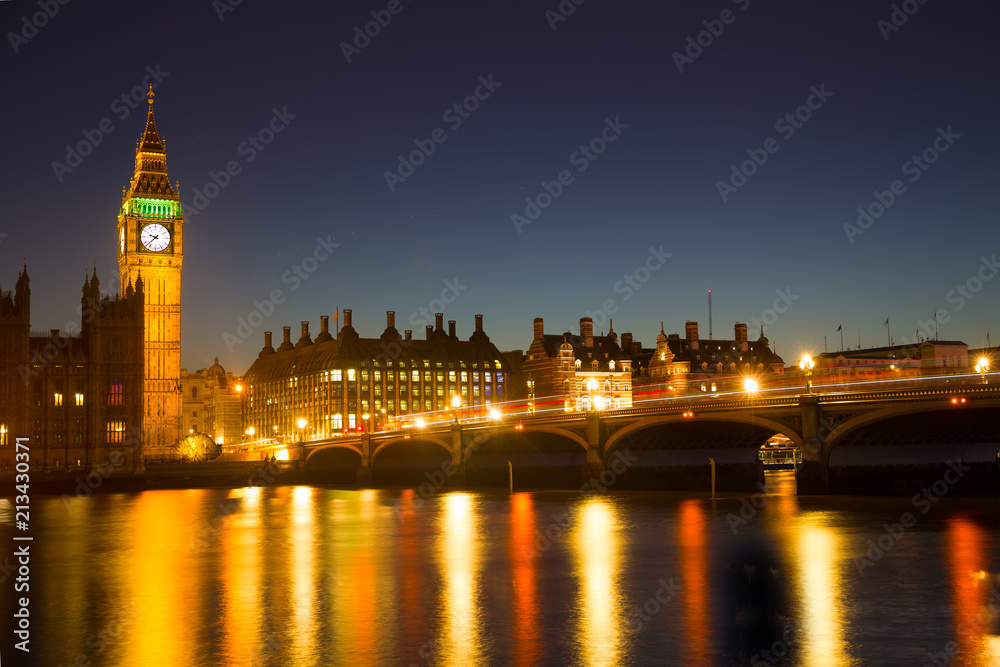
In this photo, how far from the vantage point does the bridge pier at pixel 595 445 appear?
288 feet

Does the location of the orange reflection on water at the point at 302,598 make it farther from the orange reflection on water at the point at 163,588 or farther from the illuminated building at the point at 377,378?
the illuminated building at the point at 377,378

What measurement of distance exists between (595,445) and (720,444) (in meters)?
17.8

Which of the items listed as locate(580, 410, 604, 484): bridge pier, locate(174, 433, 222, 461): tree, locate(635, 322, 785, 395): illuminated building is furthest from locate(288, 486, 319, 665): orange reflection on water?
locate(635, 322, 785, 395): illuminated building

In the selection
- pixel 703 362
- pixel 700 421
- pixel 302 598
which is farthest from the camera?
pixel 703 362


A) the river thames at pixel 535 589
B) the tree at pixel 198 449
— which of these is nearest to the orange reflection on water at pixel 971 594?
the river thames at pixel 535 589

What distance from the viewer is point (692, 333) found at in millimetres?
158000

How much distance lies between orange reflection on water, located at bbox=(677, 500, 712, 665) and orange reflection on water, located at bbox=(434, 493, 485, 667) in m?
5.06

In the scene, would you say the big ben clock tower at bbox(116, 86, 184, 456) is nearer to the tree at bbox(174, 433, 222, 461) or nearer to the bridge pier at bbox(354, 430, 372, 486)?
the tree at bbox(174, 433, 222, 461)

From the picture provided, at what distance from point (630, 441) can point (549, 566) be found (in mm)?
51985

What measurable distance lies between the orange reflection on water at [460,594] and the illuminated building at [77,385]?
239ft

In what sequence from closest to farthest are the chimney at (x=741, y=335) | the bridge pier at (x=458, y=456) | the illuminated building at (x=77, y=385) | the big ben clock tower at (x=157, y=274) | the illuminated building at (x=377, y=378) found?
the bridge pier at (x=458, y=456), the illuminated building at (x=77, y=385), the big ben clock tower at (x=157, y=274), the chimney at (x=741, y=335), the illuminated building at (x=377, y=378)

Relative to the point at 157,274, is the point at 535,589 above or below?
below

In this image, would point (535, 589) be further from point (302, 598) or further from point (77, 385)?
point (77, 385)

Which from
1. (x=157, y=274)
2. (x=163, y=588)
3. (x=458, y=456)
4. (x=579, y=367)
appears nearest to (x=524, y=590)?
(x=163, y=588)
